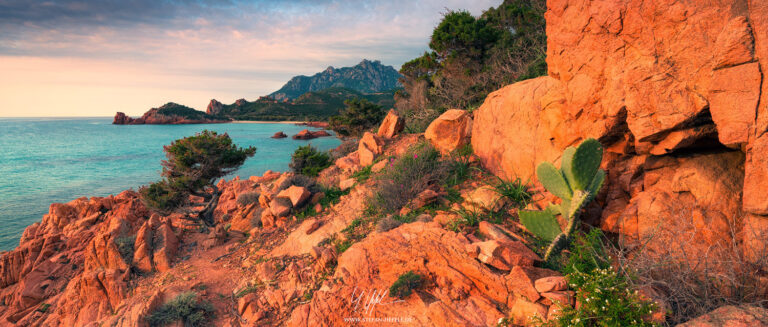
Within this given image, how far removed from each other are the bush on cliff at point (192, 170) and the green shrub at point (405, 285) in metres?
9.17

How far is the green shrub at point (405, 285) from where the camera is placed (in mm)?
3689

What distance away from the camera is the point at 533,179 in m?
5.22

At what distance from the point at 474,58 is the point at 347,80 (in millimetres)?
125133

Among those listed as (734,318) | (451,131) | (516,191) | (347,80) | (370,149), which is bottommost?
(734,318)

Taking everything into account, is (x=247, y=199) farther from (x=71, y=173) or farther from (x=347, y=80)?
(x=347, y=80)

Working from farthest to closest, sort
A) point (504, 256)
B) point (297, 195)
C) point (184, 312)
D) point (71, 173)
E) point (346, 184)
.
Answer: point (71, 173) < point (346, 184) < point (297, 195) < point (184, 312) < point (504, 256)

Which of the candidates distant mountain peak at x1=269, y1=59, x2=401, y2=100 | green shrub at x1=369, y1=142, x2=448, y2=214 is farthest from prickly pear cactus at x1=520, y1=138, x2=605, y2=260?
distant mountain peak at x1=269, y1=59, x2=401, y2=100

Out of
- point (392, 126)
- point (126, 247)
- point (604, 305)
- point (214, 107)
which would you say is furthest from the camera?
point (214, 107)

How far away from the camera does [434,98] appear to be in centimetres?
1399

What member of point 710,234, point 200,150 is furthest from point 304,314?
point 200,150

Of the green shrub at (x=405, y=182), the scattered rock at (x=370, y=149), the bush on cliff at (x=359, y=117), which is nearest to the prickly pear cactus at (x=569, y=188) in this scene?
Answer: the green shrub at (x=405, y=182)

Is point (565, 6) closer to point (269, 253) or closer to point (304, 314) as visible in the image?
point (304, 314)
